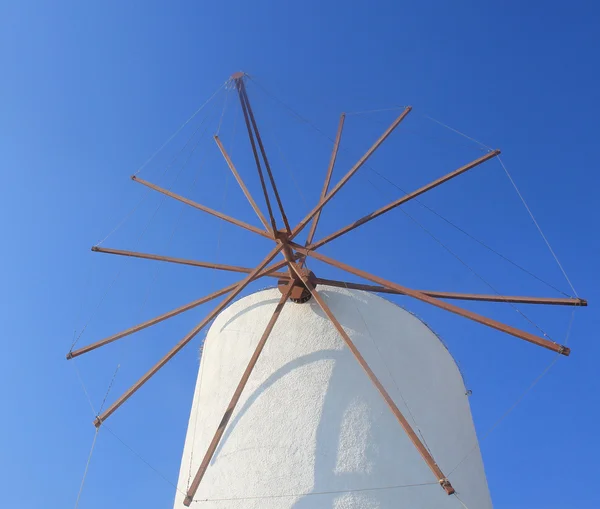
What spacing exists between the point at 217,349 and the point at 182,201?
2.73 metres

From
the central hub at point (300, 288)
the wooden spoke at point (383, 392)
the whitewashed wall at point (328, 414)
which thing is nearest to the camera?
the wooden spoke at point (383, 392)

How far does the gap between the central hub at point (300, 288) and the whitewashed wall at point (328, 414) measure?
13 cm

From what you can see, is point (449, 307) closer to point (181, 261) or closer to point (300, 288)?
point (300, 288)

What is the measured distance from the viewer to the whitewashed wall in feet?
22.6

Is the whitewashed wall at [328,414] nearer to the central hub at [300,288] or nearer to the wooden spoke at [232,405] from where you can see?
the central hub at [300,288]

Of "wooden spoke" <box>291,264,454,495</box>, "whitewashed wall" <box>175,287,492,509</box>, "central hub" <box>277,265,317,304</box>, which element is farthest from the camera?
"central hub" <box>277,265,317,304</box>

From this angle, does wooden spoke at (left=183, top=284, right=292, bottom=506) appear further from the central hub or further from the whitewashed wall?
the whitewashed wall

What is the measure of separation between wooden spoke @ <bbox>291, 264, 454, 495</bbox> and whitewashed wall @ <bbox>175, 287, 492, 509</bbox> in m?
0.37

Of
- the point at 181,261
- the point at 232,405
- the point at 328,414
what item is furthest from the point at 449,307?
the point at 181,261

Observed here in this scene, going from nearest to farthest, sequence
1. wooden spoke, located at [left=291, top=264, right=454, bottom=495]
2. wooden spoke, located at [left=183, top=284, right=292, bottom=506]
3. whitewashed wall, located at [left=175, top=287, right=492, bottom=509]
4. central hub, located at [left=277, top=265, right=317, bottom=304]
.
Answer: wooden spoke, located at [left=291, top=264, right=454, bottom=495] → wooden spoke, located at [left=183, top=284, right=292, bottom=506] → whitewashed wall, located at [left=175, top=287, right=492, bottom=509] → central hub, located at [left=277, top=265, right=317, bottom=304]

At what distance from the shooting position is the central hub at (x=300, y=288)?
838 cm

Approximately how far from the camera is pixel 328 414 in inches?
288

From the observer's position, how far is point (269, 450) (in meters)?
7.16

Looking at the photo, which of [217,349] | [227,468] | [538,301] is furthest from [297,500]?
[538,301]
